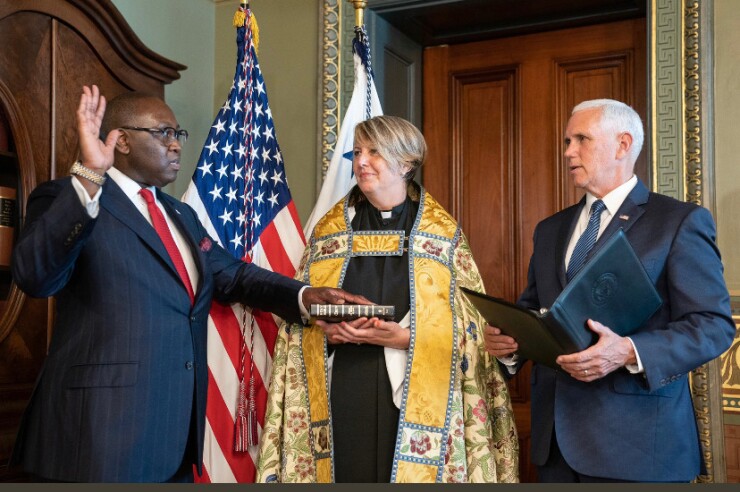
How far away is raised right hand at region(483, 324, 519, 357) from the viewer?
7.48 ft

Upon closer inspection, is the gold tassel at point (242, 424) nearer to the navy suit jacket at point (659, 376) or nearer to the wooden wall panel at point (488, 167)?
the navy suit jacket at point (659, 376)

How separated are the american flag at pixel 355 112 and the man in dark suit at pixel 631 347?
1185 mm

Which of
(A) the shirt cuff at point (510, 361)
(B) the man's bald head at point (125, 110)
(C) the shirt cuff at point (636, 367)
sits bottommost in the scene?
(A) the shirt cuff at point (510, 361)

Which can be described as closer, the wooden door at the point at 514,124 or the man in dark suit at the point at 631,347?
the man in dark suit at the point at 631,347

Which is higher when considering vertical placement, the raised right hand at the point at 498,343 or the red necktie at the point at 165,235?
the red necktie at the point at 165,235

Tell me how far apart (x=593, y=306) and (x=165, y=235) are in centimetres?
124

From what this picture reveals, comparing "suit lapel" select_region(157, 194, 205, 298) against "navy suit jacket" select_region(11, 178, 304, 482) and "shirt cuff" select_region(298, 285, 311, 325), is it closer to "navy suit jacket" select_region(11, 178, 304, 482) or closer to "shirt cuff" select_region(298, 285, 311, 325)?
"navy suit jacket" select_region(11, 178, 304, 482)

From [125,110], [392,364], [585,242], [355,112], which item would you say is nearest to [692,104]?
[585,242]

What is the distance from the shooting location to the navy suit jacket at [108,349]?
2.01 m

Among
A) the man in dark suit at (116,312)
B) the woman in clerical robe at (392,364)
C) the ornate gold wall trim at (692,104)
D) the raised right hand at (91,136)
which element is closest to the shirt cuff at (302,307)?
the woman in clerical robe at (392,364)

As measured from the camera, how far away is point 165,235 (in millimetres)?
2373

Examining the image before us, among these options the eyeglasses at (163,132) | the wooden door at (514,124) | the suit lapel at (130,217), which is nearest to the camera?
the suit lapel at (130,217)

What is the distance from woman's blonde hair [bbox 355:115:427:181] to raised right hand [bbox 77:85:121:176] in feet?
3.02

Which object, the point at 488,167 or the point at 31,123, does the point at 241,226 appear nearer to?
the point at 31,123
